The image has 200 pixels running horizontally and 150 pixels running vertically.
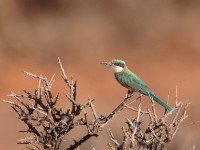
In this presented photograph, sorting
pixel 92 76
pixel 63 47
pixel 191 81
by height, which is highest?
pixel 63 47

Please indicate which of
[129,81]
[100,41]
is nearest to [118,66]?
[129,81]

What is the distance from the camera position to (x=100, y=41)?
29.6 meters

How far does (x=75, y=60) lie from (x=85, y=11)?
2442 millimetres

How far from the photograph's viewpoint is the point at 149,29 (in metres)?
31.0

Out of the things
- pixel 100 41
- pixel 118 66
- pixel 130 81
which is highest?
pixel 100 41

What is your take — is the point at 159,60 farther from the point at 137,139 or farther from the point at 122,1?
the point at 137,139

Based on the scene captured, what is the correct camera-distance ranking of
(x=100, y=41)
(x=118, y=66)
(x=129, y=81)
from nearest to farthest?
(x=129, y=81)
(x=118, y=66)
(x=100, y=41)

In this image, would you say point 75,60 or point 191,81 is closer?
point 191,81

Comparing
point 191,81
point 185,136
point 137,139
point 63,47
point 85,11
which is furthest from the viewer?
point 85,11

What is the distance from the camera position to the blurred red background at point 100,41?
26.4 metres

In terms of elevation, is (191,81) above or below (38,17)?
below

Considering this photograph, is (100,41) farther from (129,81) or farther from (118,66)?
(129,81)

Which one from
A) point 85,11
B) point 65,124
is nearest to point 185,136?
point 65,124

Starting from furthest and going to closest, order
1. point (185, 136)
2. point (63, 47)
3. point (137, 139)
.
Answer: point (63, 47)
point (185, 136)
point (137, 139)
